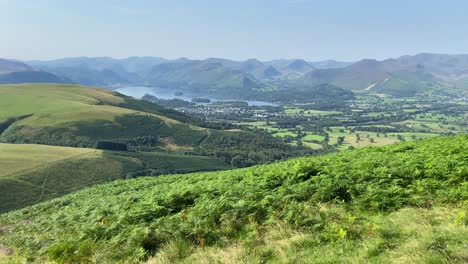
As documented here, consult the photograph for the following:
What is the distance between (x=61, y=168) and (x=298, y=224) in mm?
117939

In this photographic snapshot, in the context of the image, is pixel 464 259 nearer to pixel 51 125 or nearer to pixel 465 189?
pixel 465 189

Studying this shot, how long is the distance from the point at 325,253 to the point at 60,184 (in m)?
108

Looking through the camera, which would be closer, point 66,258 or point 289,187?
point 66,258

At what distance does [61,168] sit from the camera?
11294cm

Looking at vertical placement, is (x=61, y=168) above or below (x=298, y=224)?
below

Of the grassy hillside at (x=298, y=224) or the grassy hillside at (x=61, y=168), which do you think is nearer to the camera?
the grassy hillside at (x=298, y=224)

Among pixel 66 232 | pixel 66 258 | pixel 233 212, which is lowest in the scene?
pixel 66 232

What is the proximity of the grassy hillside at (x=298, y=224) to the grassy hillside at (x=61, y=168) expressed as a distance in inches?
3088

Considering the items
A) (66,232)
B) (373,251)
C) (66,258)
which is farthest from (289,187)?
(66,232)

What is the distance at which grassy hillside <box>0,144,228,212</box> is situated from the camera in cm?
9031

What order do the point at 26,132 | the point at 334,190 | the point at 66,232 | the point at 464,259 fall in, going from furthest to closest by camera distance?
the point at 26,132
the point at 66,232
the point at 334,190
the point at 464,259

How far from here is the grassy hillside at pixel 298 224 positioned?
31.2ft

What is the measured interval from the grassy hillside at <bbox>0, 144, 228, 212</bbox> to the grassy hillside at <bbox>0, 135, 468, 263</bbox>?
78.4 metres

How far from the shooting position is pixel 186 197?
635 inches
